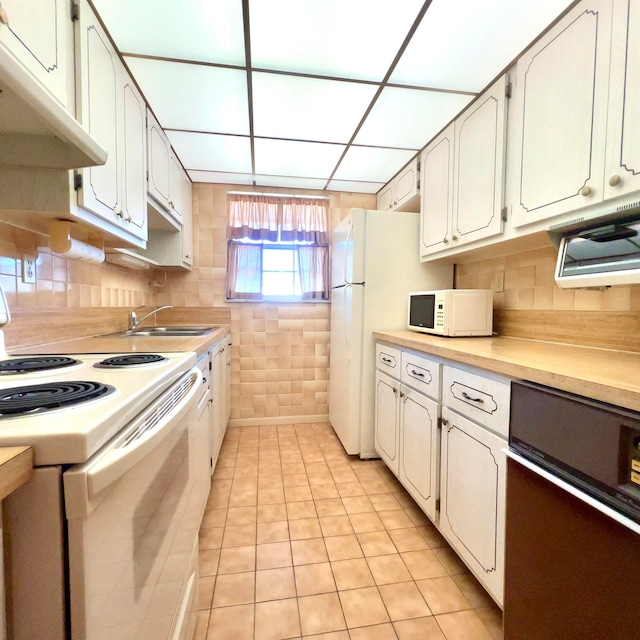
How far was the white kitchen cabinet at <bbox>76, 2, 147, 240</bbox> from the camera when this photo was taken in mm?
1197

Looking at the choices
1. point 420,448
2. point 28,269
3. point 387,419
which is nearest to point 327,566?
point 420,448

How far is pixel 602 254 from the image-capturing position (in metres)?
1.15

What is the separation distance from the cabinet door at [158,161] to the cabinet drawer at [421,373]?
1.77m

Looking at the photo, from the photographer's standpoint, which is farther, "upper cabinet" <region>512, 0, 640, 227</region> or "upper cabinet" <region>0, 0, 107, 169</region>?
"upper cabinet" <region>512, 0, 640, 227</region>

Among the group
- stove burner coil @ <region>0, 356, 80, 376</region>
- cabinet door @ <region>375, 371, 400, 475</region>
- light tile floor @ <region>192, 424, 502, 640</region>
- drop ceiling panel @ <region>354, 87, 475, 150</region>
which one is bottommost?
light tile floor @ <region>192, 424, 502, 640</region>

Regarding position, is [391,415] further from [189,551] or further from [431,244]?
[189,551]

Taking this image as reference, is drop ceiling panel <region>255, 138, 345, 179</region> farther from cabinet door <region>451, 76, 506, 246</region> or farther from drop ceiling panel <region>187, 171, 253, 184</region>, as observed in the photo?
cabinet door <region>451, 76, 506, 246</region>

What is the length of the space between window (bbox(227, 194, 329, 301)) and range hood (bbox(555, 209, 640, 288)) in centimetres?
213

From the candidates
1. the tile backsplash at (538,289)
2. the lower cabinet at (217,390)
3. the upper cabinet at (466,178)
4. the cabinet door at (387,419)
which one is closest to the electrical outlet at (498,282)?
the tile backsplash at (538,289)

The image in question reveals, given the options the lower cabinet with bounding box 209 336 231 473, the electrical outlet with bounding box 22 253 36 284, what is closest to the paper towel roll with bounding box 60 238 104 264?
the electrical outlet with bounding box 22 253 36 284

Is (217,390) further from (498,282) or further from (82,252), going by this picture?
(498,282)

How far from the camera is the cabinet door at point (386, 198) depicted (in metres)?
2.89

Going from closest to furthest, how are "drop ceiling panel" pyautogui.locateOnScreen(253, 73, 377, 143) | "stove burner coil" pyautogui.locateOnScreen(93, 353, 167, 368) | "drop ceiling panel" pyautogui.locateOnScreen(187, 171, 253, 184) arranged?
"stove burner coil" pyautogui.locateOnScreen(93, 353, 167, 368)
"drop ceiling panel" pyautogui.locateOnScreen(253, 73, 377, 143)
"drop ceiling panel" pyautogui.locateOnScreen(187, 171, 253, 184)

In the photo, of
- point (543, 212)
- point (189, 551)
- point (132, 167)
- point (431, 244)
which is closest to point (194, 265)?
point (132, 167)
